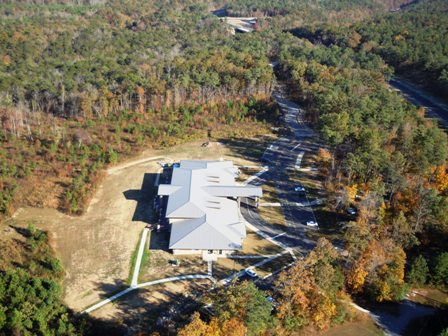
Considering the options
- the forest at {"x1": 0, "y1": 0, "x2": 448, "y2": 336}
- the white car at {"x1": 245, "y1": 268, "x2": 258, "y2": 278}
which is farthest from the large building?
the forest at {"x1": 0, "y1": 0, "x2": 448, "y2": 336}

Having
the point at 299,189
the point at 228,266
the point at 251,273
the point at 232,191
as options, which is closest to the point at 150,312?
the point at 228,266

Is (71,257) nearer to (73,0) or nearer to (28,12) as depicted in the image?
(28,12)

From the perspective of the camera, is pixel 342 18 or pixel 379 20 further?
pixel 342 18

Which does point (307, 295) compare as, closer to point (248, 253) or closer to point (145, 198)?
point (248, 253)

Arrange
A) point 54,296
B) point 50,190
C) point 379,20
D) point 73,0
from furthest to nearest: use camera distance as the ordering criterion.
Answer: point 73,0 → point 379,20 → point 50,190 → point 54,296

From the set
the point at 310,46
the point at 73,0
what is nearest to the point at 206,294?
the point at 310,46

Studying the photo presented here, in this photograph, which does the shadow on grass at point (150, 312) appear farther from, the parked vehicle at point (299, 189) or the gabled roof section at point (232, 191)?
the parked vehicle at point (299, 189)
